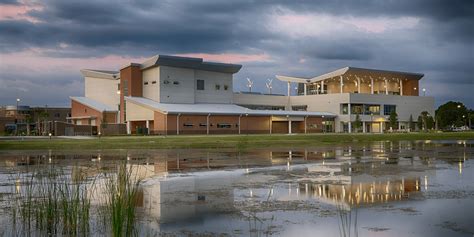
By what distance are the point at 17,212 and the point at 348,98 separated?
99.3m

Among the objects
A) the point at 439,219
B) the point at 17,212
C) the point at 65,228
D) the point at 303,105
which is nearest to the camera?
the point at 65,228

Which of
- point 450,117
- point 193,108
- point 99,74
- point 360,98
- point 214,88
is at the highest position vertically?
point 99,74

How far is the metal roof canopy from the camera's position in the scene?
354 ft

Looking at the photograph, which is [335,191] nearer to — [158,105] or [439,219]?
[439,219]

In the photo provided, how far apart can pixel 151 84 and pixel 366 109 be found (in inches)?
1989

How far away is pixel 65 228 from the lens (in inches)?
388

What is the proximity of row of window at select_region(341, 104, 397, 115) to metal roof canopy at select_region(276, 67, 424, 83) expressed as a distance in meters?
7.26

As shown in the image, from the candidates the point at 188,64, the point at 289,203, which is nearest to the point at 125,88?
the point at 188,64

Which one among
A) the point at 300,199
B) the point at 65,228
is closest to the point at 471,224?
the point at 300,199

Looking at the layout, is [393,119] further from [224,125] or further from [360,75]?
[224,125]

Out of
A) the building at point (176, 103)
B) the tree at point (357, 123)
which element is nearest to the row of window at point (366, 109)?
the tree at point (357, 123)

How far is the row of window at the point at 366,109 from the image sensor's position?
108 metres

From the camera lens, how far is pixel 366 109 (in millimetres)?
111250

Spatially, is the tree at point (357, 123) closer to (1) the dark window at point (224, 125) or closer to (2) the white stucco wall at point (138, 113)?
(1) the dark window at point (224, 125)
